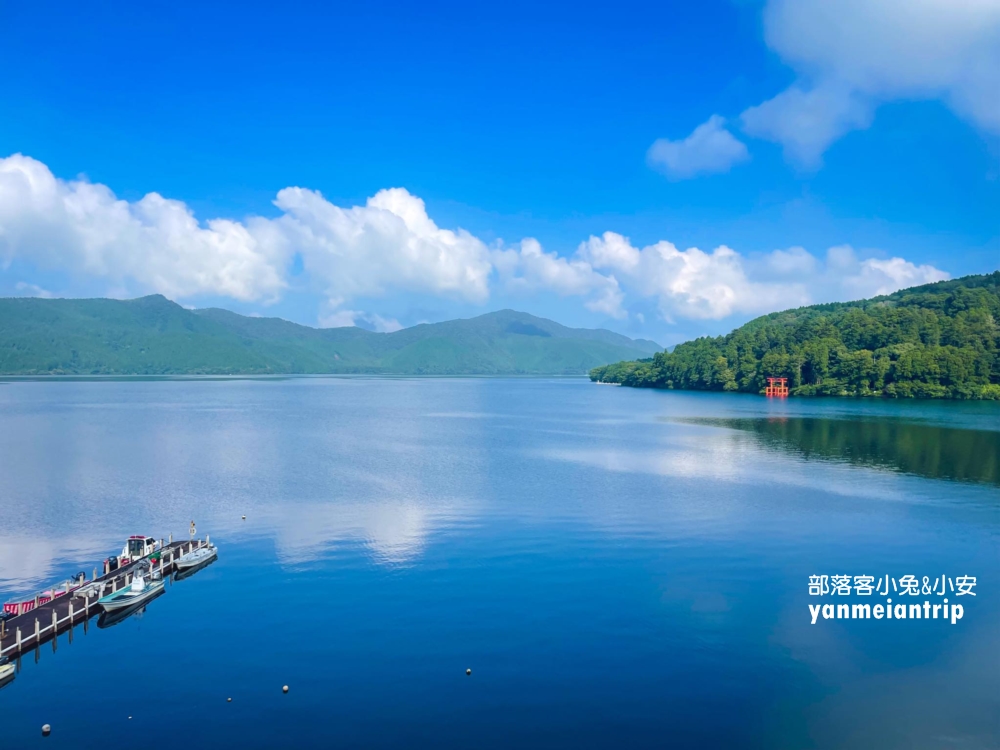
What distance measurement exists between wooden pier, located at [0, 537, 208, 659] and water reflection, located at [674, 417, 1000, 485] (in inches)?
2299

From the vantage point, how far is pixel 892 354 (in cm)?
15600

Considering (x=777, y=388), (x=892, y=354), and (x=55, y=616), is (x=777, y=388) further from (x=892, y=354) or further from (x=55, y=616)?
(x=55, y=616)

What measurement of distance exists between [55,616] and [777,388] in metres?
167

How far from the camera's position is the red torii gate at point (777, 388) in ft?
554

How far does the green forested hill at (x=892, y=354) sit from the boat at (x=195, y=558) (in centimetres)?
14980

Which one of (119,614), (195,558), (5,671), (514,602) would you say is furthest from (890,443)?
(5,671)

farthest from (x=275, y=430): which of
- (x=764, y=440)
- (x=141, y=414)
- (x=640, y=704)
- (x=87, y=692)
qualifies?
(x=640, y=704)

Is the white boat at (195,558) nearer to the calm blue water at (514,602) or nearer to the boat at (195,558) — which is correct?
the boat at (195,558)

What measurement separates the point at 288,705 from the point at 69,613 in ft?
40.2

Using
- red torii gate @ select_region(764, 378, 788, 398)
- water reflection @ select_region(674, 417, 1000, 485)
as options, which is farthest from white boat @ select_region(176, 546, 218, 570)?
red torii gate @ select_region(764, 378, 788, 398)

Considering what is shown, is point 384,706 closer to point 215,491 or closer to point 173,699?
point 173,699

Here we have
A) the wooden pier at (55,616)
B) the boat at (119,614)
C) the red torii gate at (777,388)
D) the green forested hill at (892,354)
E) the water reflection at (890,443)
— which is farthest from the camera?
the red torii gate at (777,388)

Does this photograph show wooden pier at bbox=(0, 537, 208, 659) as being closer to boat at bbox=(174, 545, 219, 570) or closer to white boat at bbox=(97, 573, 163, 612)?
white boat at bbox=(97, 573, 163, 612)

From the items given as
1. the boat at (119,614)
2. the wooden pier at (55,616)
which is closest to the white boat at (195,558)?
the wooden pier at (55,616)
